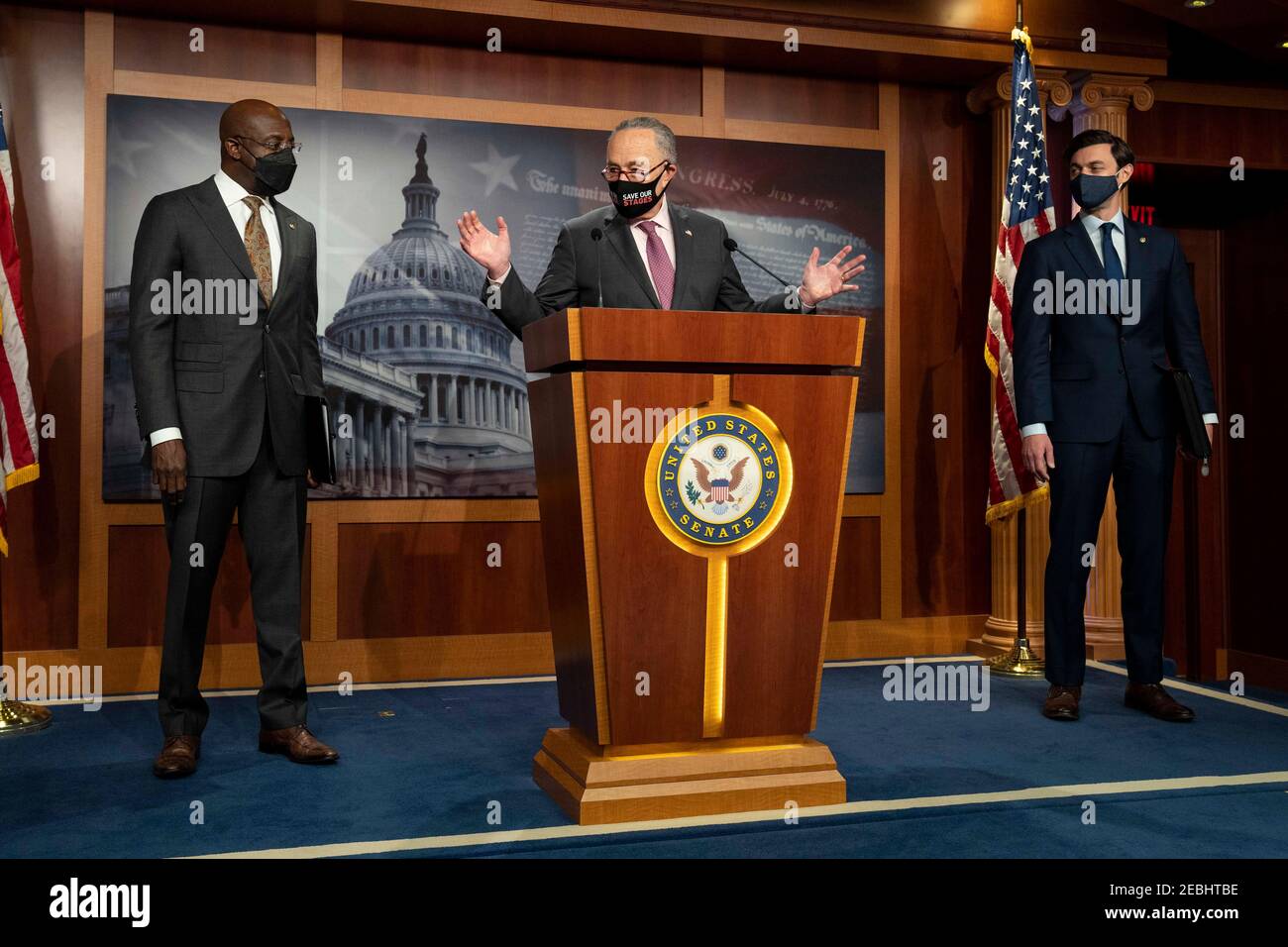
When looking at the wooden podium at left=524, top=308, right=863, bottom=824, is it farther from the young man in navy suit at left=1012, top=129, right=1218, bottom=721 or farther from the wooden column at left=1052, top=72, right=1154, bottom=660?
the wooden column at left=1052, top=72, right=1154, bottom=660

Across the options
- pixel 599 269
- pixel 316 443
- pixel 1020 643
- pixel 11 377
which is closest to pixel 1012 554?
pixel 1020 643

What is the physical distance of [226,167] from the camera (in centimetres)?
327

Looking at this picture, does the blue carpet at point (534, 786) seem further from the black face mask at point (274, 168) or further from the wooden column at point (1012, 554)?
the black face mask at point (274, 168)

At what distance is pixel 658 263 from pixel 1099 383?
5.59 feet

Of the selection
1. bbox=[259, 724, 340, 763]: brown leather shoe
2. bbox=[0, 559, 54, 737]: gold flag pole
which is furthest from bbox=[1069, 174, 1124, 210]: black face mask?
bbox=[0, 559, 54, 737]: gold flag pole

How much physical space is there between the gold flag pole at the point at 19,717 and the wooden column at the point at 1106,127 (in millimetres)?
4201

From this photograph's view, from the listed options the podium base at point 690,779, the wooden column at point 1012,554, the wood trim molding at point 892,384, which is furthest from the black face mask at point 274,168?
the wooden column at point 1012,554

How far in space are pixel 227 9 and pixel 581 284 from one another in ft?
7.96

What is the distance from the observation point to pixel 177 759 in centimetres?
305

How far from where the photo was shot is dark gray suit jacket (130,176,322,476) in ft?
10.2

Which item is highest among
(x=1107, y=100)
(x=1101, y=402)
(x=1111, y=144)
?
(x=1107, y=100)

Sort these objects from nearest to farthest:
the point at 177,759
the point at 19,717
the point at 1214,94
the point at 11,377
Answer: the point at 177,759, the point at 19,717, the point at 11,377, the point at 1214,94

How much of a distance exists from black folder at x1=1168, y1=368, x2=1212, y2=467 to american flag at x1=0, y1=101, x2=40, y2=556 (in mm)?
3874

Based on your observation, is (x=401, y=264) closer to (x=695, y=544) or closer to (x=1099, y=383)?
(x=695, y=544)
